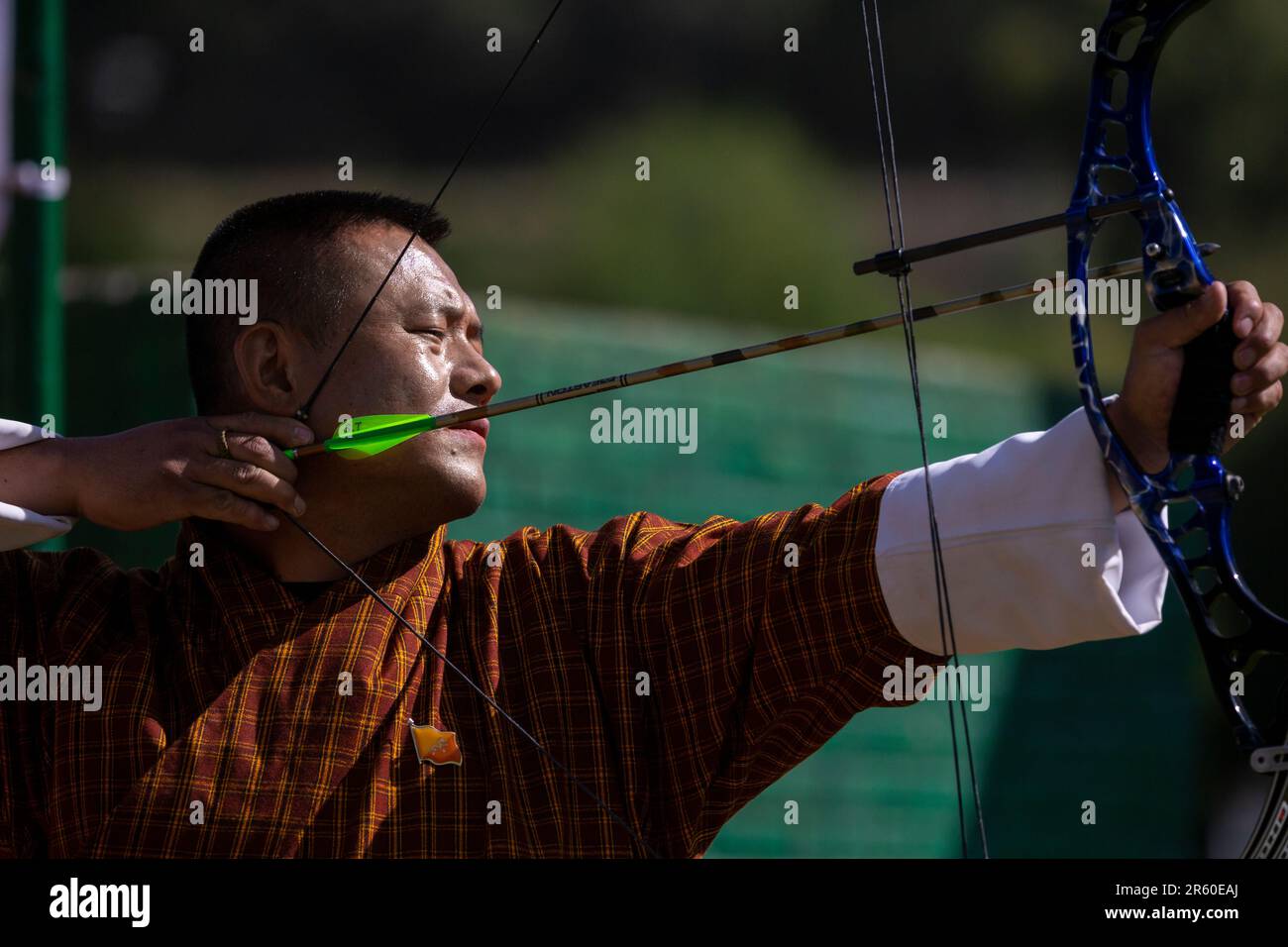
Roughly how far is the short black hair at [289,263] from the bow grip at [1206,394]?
1.08m

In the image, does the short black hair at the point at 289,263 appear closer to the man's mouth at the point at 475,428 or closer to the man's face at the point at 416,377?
the man's face at the point at 416,377

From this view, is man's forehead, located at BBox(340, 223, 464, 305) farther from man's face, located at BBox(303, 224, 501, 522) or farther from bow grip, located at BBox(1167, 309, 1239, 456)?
bow grip, located at BBox(1167, 309, 1239, 456)

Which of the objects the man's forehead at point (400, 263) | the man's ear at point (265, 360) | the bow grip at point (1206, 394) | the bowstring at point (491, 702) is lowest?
the bowstring at point (491, 702)

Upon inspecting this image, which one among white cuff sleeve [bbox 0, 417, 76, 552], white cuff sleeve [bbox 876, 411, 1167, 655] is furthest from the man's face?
white cuff sleeve [bbox 876, 411, 1167, 655]

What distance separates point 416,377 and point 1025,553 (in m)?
0.81

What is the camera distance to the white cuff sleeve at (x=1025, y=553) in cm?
168

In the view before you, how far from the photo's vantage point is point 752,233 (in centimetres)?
676

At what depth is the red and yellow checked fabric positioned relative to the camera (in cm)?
184

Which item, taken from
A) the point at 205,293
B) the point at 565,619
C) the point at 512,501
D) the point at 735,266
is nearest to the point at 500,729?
the point at 565,619

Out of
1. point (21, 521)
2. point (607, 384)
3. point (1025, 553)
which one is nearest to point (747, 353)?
point (607, 384)

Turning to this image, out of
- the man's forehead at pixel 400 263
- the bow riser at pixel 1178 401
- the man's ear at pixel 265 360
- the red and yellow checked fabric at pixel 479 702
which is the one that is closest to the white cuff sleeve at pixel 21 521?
the red and yellow checked fabric at pixel 479 702

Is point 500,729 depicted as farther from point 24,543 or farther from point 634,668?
point 24,543

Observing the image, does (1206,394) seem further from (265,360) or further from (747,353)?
(265,360)
